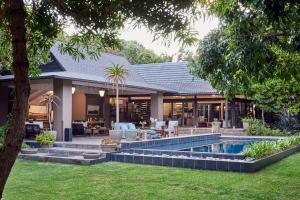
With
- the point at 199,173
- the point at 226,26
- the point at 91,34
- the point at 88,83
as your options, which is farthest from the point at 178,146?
the point at 91,34

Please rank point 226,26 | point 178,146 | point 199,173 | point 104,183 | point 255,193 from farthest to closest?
point 178,146 → point 199,173 → point 104,183 → point 255,193 → point 226,26

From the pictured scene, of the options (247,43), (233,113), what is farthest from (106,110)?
(247,43)

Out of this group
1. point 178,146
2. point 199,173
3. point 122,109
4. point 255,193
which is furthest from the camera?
point 122,109

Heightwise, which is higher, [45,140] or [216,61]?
[216,61]

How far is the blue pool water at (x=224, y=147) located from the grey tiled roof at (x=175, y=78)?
597 centimetres

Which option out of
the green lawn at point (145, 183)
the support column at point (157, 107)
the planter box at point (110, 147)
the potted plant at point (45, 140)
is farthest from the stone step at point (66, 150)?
the support column at point (157, 107)

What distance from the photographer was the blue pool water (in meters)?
17.5

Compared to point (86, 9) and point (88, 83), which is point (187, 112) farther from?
point (86, 9)

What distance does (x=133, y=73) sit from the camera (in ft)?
88.9

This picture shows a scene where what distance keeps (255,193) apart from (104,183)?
3279 millimetres

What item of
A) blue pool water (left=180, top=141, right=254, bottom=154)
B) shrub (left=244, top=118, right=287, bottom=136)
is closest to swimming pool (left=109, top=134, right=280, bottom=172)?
blue pool water (left=180, top=141, right=254, bottom=154)

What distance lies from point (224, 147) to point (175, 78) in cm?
1118

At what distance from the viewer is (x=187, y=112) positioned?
2931cm

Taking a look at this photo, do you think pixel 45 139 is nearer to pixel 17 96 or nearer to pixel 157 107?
pixel 157 107
